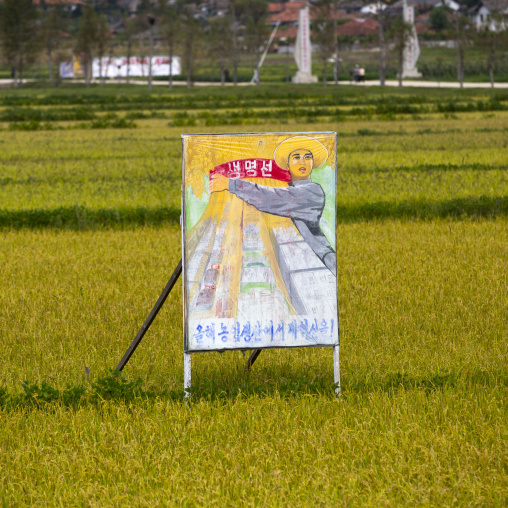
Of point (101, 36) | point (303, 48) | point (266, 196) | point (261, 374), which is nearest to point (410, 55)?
point (303, 48)

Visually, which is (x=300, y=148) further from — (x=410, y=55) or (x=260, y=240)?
(x=410, y=55)

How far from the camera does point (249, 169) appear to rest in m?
5.11

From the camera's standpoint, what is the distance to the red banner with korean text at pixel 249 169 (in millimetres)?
5098

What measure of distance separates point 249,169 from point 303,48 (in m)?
70.5

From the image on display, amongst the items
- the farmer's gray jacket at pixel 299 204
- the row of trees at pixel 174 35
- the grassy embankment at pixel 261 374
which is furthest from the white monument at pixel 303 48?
the farmer's gray jacket at pixel 299 204

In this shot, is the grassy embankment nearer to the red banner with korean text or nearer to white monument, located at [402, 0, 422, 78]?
the red banner with korean text

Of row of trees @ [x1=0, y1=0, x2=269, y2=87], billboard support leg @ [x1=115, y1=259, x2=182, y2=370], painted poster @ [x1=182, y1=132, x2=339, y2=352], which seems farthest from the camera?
row of trees @ [x1=0, y1=0, x2=269, y2=87]

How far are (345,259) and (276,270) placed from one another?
15.9ft

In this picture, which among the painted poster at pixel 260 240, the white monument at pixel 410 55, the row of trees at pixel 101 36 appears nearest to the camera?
the painted poster at pixel 260 240

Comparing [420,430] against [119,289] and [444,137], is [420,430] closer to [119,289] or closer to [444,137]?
[119,289]

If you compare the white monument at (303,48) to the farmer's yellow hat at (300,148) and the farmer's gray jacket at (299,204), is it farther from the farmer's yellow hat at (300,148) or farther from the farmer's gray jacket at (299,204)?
the farmer's gray jacket at (299,204)

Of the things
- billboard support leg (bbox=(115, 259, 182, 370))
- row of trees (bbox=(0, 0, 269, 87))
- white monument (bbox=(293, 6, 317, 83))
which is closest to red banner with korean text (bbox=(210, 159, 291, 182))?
billboard support leg (bbox=(115, 259, 182, 370))

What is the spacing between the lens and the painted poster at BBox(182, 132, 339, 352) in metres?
5.07

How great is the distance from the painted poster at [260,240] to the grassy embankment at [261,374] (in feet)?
1.62
